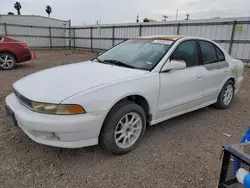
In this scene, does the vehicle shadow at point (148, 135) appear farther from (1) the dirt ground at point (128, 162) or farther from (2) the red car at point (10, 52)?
(2) the red car at point (10, 52)

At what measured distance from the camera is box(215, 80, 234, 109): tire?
13.3 feet

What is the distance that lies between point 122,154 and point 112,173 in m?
0.37

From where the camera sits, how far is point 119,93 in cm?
232

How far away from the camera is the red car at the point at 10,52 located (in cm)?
765

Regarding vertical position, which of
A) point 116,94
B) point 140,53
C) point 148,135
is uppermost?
point 140,53

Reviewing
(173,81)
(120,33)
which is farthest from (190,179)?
(120,33)

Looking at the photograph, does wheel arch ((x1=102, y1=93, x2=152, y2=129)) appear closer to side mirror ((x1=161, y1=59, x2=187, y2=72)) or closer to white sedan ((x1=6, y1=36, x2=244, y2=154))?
white sedan ((x1=6, y1=36, x2=244, y2=154))

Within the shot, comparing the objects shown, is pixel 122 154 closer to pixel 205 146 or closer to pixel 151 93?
pixel 151 93

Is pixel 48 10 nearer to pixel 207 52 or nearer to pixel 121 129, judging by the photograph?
pixel 207 52

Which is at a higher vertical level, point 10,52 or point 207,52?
point 207,52

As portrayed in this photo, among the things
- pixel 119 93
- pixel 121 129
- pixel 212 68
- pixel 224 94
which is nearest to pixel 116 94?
pixel 119 93

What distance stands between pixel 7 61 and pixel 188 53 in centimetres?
730

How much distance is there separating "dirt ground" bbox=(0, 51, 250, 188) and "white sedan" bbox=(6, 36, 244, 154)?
0.25 metres

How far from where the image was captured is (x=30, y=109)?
2.23 metres
